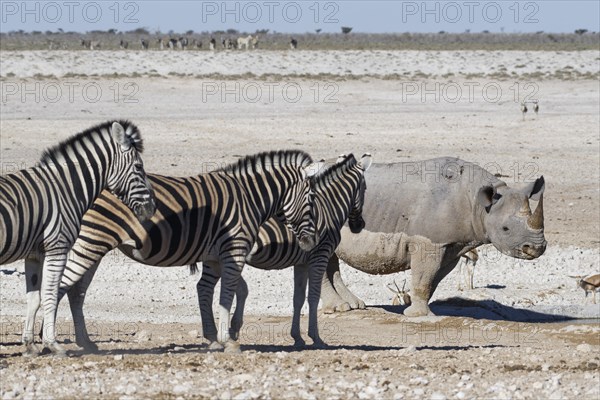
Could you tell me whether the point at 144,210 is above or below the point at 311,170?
below

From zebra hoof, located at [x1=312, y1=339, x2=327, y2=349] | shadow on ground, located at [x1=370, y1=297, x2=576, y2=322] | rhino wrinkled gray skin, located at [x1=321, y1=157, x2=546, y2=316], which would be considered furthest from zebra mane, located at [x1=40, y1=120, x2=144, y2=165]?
shadow on ground, located at [x1=370, y1=297, x2=576, y2=322]

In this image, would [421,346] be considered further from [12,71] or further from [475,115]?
[12,71]

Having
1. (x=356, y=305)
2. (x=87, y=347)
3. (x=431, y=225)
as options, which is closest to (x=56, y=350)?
(x=87, y=347)

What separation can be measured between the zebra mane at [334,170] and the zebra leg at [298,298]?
867 mm

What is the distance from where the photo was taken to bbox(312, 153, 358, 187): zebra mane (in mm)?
12766

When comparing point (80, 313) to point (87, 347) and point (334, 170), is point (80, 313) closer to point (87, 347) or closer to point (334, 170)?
point (87, 347)

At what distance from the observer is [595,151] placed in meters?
30.1

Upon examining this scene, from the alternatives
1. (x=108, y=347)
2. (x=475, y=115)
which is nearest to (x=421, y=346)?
(x=108, y=347)

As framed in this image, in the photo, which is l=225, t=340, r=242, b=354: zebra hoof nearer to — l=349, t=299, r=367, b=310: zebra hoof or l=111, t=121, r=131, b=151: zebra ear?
l=111, t=121, r=131, b=151: zebra ear

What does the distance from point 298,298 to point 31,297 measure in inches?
113

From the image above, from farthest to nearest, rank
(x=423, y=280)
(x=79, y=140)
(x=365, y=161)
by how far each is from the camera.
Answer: (x=423, y=280) < (x=365, y=161) < (x=79, y=140)

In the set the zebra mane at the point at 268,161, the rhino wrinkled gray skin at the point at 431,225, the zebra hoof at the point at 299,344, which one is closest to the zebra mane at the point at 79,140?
the zebra mane at the point at 268,161

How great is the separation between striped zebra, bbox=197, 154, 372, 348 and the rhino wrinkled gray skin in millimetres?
2226

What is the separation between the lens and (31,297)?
10633 mm
